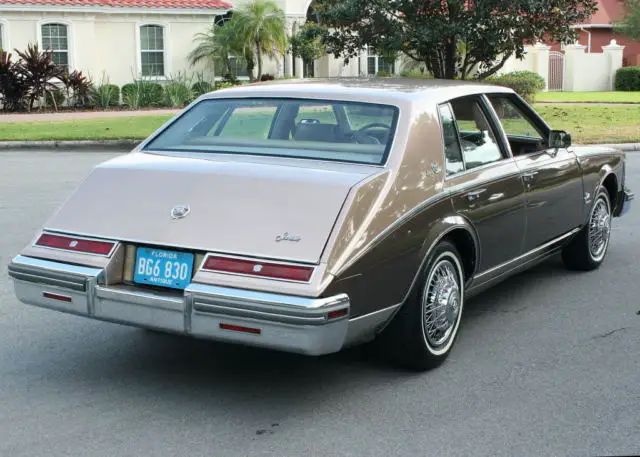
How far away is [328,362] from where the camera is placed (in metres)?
5.43

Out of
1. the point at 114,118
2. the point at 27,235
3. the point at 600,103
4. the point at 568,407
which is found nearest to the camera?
the point at 568,407

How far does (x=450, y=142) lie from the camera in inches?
224

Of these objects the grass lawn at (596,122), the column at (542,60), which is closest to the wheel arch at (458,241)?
the grass lawn at (596,122)

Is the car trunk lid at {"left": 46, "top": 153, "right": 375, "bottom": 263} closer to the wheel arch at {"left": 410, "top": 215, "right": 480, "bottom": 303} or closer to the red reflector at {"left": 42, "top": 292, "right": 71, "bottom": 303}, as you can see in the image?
the red reflector at {"left": 42, "top": 292, "right": 71, "bottom": 303}

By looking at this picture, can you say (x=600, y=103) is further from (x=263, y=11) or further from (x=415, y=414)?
(x=415, y=414)

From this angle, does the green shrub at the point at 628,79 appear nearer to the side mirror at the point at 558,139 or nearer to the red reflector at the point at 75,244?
the side mirror at the point at 558,139

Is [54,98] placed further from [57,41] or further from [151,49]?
[151,49]

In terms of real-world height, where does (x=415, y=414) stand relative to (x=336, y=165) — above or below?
below

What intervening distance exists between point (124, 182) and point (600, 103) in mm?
28129

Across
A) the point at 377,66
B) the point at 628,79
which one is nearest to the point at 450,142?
the point at 377,66

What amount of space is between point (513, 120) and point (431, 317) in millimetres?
2276

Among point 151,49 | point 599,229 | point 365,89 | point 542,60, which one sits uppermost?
point 151,49

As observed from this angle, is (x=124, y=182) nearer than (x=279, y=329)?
No

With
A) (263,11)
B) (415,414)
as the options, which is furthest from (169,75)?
(415,414)
